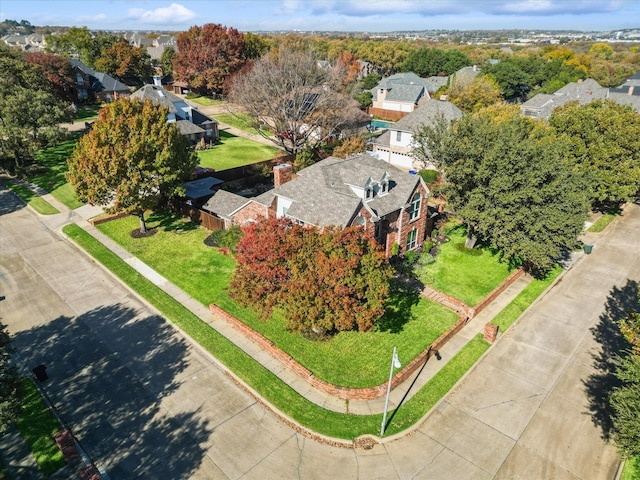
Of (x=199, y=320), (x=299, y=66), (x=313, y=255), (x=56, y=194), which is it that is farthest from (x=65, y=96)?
(x=313, y=255)

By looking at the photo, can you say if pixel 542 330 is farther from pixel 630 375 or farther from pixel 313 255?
pixel 313 255

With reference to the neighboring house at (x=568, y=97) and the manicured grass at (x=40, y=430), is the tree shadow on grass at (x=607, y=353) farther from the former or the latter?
the neighboring house at (x=568, y=97)

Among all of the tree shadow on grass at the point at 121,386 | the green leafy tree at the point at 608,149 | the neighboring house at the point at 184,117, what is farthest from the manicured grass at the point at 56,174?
the green leafy tree at the point at 608,149

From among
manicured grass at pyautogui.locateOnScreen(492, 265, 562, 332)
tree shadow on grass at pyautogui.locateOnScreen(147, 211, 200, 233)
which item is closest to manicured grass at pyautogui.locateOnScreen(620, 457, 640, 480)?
manicured grass at pyautogui.locateOnScreen(492, 265, 562, 332)

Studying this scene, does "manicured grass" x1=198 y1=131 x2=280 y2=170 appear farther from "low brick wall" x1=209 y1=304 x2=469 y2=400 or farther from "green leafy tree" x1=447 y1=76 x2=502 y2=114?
"low brick wall" x1=209 y1=304 x2=469 y2=400

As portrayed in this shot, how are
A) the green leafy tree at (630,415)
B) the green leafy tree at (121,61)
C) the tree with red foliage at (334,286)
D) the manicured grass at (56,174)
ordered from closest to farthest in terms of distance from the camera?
the green leafy tree at (630,415), the tree with red foliage at (334,286), the manicured grass at (56,174), the green leafy tree at (121,61)

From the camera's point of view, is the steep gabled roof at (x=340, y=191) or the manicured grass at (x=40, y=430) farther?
the steep gabled roof at (x=340, y=191)

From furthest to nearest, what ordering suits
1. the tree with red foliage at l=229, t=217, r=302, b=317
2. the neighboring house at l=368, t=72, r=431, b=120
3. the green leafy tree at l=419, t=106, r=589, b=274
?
the neighboring house at l=368, t=72, r=431, b=120, the green leafy tree at l=419, t=106, r=589, b=274, the tree with red foliage at l=229, t=217, r=302, b=317
